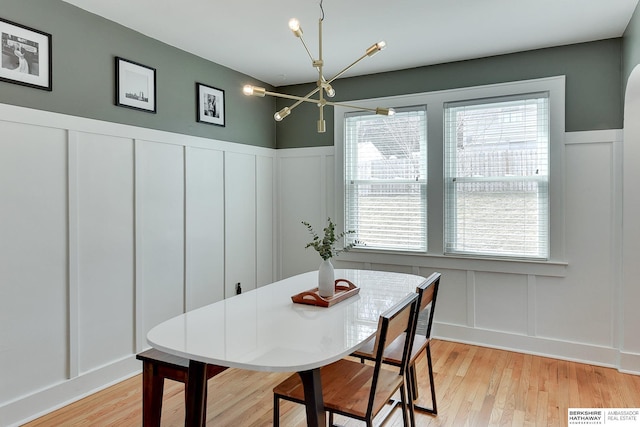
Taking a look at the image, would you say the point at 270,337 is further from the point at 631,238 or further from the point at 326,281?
the point at 631,238

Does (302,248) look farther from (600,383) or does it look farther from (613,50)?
(613,50)

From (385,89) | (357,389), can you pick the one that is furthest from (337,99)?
(357,389)

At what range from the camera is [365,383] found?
188cm

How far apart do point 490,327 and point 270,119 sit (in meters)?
3.02

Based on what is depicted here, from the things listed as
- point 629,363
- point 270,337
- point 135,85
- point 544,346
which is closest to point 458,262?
point 544,346

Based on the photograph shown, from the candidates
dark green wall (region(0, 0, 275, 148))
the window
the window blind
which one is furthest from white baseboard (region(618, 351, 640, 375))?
dark green wall (region(0, 0, 275, 148))

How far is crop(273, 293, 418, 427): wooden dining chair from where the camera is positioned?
5.35 feet

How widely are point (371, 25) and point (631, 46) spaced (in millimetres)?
1780

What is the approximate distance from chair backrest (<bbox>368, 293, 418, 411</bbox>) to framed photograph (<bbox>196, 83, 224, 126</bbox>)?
2.63 meters

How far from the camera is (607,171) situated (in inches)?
127

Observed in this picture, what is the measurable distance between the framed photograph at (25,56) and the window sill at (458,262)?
114 inches

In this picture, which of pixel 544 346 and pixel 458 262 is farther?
pixel 458 262

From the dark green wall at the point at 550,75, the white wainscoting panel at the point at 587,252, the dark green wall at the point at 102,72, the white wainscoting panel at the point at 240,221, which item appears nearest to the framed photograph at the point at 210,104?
the dark green wall at the point at 102,72

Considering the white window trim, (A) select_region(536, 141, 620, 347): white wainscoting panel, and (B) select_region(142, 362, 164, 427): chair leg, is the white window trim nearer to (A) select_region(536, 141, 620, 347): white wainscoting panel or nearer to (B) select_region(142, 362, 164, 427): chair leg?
(A) select_region(536, 141, 620, 347): white wainscoting panel
